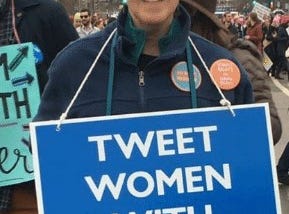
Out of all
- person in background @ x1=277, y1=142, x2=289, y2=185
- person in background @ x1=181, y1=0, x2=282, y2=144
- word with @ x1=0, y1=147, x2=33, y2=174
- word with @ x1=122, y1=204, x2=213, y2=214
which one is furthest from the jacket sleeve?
person in background @ x1=277, y1=142, x2=289, y2=185

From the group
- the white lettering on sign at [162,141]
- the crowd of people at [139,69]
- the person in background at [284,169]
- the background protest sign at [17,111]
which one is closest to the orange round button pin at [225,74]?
the crowd of people at [139,69]

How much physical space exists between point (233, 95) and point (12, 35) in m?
1.17

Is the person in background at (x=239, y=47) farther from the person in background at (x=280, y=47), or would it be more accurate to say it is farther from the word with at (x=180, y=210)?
the person in background at (x=280, y=47)

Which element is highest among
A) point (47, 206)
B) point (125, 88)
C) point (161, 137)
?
point (125, 88)

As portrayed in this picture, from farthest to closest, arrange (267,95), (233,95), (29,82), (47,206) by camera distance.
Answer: (29,82), (267,95), (233,95), (47,206)

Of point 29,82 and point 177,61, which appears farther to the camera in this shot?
point 29,82

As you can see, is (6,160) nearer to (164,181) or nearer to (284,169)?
(164,181)

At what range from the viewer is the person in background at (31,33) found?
2.73m

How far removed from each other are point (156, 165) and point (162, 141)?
64mm

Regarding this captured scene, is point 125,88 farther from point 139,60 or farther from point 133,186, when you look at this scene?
point 133,186

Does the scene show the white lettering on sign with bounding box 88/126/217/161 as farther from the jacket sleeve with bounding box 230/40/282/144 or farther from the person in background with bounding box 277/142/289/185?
the person in background with bounding box 277/142/289/185

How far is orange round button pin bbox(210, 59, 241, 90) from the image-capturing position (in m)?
1.89

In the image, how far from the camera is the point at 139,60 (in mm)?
1887

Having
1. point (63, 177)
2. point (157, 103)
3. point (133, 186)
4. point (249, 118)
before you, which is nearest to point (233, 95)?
point (249, 118)
